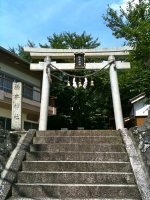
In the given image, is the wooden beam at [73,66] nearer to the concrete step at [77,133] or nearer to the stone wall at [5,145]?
the concrete step at [77,133]

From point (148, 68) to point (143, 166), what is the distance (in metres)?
4.57

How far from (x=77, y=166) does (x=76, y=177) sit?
1.35ft

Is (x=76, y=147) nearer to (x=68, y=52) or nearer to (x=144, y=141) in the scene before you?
(x=144, y=141)

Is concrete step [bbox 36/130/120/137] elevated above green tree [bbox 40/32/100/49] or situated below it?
below

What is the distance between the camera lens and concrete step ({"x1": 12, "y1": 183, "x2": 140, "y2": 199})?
20.0 ft

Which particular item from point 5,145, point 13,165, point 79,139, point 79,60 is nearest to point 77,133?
point 79,139

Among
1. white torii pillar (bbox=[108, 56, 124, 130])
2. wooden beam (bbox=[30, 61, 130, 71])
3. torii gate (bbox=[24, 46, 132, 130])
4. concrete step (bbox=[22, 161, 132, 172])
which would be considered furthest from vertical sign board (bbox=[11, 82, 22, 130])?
white torii pillar (bbox=[108, 56, 124, 130])

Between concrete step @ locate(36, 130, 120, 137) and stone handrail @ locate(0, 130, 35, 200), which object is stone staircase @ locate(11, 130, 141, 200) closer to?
stone handrail @ locate(0, 130, 35, 200)

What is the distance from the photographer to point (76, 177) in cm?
664

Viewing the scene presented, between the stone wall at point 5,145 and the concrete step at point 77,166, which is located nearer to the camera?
the stone wall at point 5,145

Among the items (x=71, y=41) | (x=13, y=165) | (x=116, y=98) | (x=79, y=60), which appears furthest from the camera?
(x=71, y=41)

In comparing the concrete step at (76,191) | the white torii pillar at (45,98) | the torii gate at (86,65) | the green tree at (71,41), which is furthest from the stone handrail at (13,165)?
the green tree at (71,41)

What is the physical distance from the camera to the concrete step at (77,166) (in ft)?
22.8

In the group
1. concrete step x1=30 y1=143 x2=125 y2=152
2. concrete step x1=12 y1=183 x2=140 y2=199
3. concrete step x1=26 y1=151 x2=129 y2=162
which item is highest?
concrete step x1=30 y1=143 x2=125 y2=152
